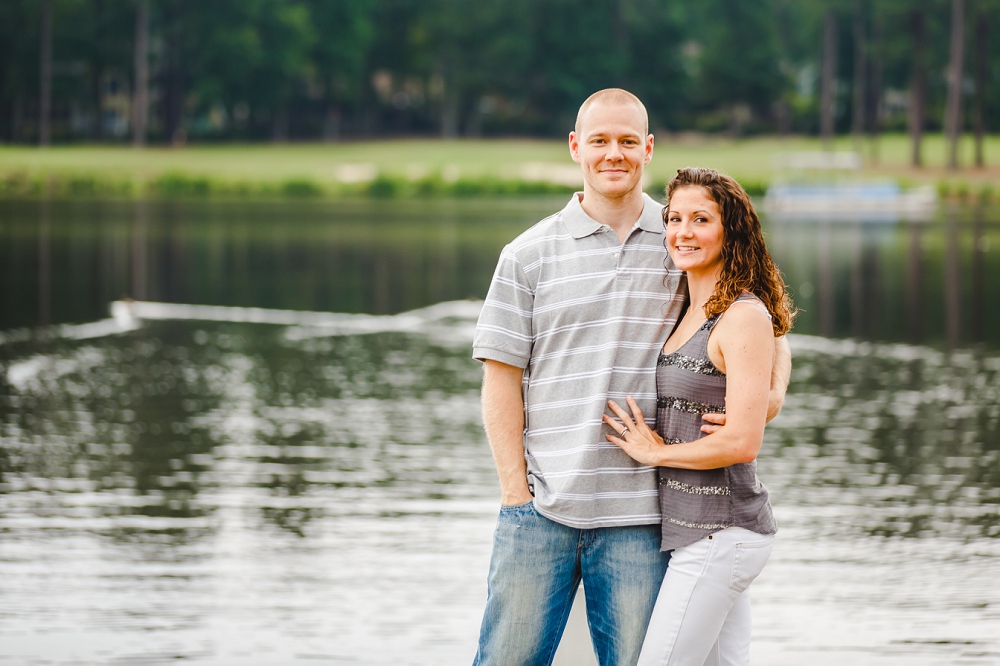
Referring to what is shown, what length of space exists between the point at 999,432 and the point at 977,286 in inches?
488

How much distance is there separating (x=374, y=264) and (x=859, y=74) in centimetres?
5545

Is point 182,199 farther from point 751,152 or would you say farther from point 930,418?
point 930,418

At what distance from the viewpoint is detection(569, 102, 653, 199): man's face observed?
12.0 ft

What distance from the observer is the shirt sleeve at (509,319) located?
3.69 m

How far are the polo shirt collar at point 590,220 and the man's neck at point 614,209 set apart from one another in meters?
0.02

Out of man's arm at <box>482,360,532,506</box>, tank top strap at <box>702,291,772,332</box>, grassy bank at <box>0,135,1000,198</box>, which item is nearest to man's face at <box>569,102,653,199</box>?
tank top strap at <box>702,291,772,332</box>

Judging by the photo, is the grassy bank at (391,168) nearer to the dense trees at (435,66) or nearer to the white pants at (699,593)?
the dense trees at (435,66)

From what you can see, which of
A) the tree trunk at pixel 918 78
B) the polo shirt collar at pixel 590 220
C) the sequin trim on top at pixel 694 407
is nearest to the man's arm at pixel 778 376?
the sequin trim on top at pixel 694 407

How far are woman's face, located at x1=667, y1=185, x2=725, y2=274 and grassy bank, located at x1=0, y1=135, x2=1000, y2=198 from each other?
42.3m

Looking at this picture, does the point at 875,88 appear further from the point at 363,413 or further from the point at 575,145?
the point at 575,145

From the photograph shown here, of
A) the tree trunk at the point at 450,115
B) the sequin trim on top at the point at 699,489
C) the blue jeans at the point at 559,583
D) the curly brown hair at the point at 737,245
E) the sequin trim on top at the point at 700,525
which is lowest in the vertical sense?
the blue jeans at the point at 559,583

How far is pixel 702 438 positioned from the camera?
141 inches

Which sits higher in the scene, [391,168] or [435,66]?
[435,66]

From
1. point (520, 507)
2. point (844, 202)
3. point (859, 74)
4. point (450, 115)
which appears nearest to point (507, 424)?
point (520, 507)
